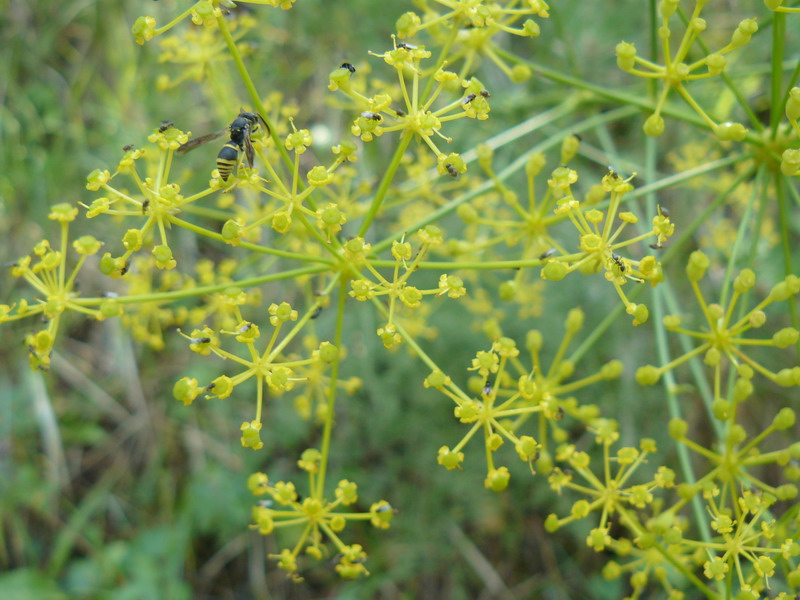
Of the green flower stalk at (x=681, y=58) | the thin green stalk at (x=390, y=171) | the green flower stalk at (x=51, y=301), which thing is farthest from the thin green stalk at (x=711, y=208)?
the green flower stalk at (x=51, y=301)

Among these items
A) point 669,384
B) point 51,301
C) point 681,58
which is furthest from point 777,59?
point 51,301

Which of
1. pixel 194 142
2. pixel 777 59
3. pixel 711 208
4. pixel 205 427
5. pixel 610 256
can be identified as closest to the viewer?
pixel 610 256

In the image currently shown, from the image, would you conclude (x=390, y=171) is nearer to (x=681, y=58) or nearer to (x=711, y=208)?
(x=681, y=58)

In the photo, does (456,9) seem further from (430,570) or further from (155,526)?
(155,526)

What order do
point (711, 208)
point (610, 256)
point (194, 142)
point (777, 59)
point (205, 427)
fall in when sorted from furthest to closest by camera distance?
point (205, 427), point (711, 208), point (194, 142), point (777, 59), point (610, 256)

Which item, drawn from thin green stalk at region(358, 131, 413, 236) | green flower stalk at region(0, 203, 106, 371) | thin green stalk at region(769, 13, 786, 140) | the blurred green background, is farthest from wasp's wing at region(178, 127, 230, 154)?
the blurred green background

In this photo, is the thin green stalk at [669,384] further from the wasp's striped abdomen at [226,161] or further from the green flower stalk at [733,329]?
the wasp's striped abdomen at [226,161]

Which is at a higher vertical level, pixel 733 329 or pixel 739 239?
pixel 739 239

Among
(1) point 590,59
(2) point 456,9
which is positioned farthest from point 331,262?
(1) point 590,59
